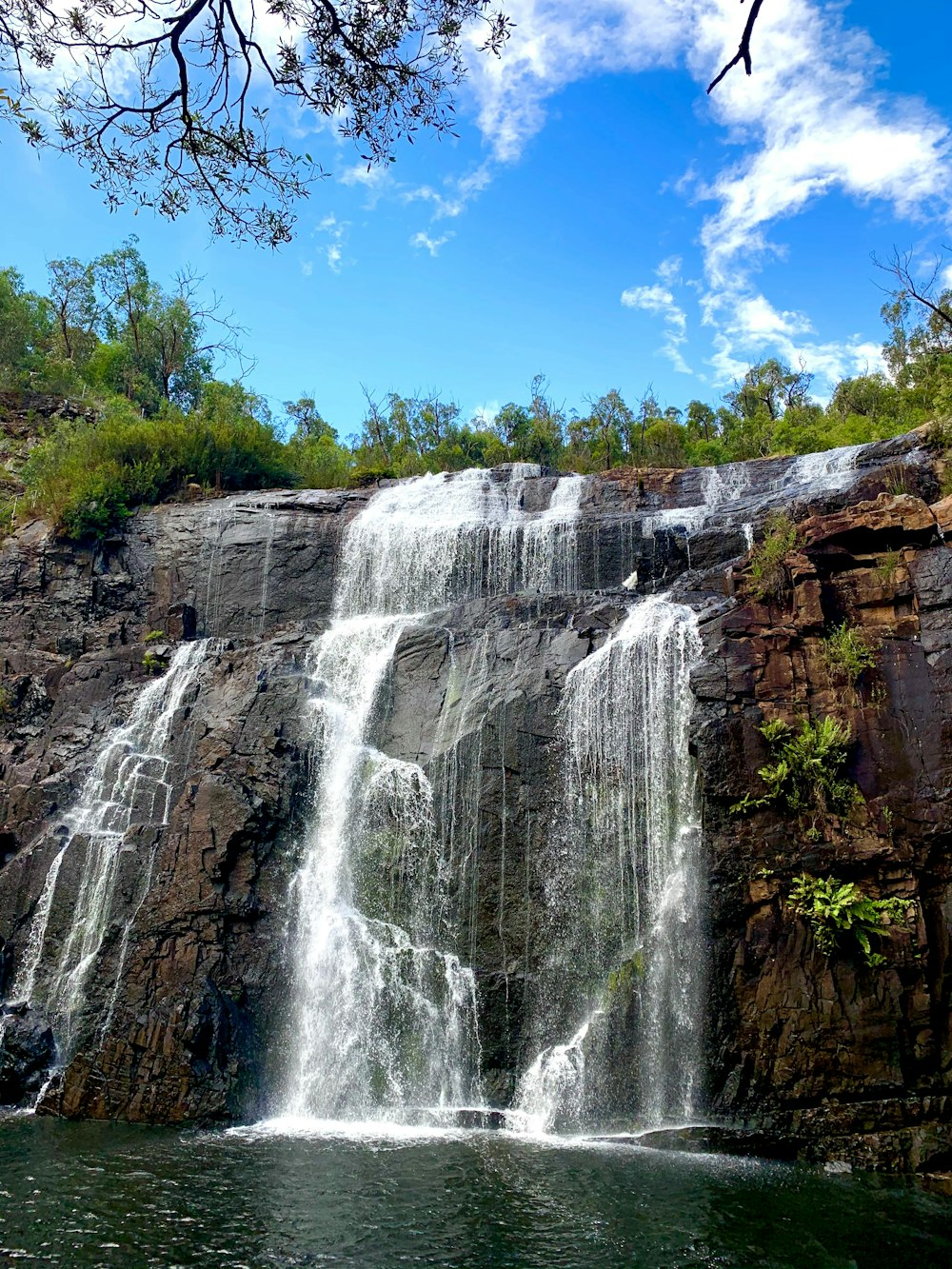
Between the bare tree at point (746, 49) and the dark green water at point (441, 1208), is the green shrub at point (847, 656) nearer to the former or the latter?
the dark green water at point (441, 1208)

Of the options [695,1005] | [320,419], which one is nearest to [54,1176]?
[695,1005]

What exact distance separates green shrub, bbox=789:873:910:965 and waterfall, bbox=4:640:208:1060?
10752mm

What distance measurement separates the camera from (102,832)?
17.3 m

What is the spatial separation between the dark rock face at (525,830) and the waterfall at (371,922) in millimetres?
341

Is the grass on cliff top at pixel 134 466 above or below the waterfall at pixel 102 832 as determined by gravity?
above

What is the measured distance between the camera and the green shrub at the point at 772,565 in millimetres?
16375

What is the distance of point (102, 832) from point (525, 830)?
7716mm

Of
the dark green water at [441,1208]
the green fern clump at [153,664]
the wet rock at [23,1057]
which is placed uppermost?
the green fern clump at [153,664]

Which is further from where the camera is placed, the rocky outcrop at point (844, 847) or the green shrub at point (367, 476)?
the green shrub at point (367, 476)

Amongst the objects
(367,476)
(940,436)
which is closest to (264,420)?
(367,476)

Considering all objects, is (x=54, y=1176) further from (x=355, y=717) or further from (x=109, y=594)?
(x=109, y=594)

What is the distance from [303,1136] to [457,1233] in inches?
175

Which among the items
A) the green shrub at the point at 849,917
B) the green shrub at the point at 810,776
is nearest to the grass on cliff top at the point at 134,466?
the green shrub at the point at 810,776

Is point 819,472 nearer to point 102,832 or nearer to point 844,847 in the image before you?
point 844,847
